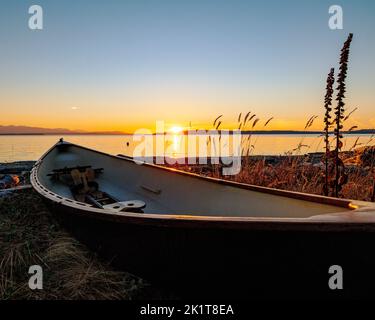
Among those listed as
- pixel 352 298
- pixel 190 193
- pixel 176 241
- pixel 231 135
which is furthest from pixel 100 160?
pixel 352 298

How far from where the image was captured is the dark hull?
5.93ft

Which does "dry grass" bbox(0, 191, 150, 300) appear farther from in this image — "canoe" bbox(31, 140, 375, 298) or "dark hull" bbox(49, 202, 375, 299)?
"dark hull" bbox(49, 202, 375, 299)

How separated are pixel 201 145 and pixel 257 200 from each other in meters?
3.70

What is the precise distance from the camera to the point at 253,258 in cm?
201

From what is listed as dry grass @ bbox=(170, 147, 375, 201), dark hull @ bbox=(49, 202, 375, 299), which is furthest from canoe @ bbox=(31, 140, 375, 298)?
dry grass @ bbox=(170, 147, 375, 201)

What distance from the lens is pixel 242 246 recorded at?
202cm

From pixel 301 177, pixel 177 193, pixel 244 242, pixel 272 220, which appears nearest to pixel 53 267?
pixel 177 193

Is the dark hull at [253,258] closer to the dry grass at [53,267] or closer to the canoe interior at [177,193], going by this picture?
the dry grass at [53,267]

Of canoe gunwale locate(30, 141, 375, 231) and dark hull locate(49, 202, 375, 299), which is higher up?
canoe gunwale locate(30, 141, 375, 231)

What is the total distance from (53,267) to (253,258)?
92.8 inches

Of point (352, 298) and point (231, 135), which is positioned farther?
point (231, 135)

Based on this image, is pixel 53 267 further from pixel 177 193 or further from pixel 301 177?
pixel 301 177

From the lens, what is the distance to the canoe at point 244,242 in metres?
1.81
